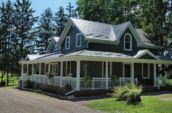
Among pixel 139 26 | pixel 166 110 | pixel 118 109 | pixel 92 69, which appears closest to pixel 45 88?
pixel 92 69

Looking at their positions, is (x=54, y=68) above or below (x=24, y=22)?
below

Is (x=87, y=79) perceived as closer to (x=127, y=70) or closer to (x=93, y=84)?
(x=93, y=84)

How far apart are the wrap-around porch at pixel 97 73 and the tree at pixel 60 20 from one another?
32.4 metres

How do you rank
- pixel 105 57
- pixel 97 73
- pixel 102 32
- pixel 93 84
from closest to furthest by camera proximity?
pixel 93 84 < pixel 105 57 < pixel 97 73 < pixel 102 32

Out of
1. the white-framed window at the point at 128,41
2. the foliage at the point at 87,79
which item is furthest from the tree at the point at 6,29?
the foliage at the point at 87,79

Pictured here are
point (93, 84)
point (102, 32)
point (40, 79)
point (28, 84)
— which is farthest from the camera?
point (28, 84)

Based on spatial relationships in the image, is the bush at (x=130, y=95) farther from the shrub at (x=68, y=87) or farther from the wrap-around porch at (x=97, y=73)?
the shrub at (x=68, y=87)

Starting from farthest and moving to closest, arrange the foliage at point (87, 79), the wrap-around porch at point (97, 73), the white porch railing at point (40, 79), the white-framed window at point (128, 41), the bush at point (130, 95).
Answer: the white-framed window at point (128, 41) → the white porch railing at point (40, 79) → the wrap-around porch at point (97, 73) → the foliage at point (87, 79) → the bush at point (130, 95)

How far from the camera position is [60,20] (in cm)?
6800

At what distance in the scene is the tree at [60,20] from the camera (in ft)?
221

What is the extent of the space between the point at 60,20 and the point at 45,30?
167 inches

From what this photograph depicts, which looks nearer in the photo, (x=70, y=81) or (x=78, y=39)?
(x=70, y=81)

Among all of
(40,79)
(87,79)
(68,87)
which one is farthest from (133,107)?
(40,79)

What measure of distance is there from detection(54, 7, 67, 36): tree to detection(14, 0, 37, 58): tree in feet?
27.8
